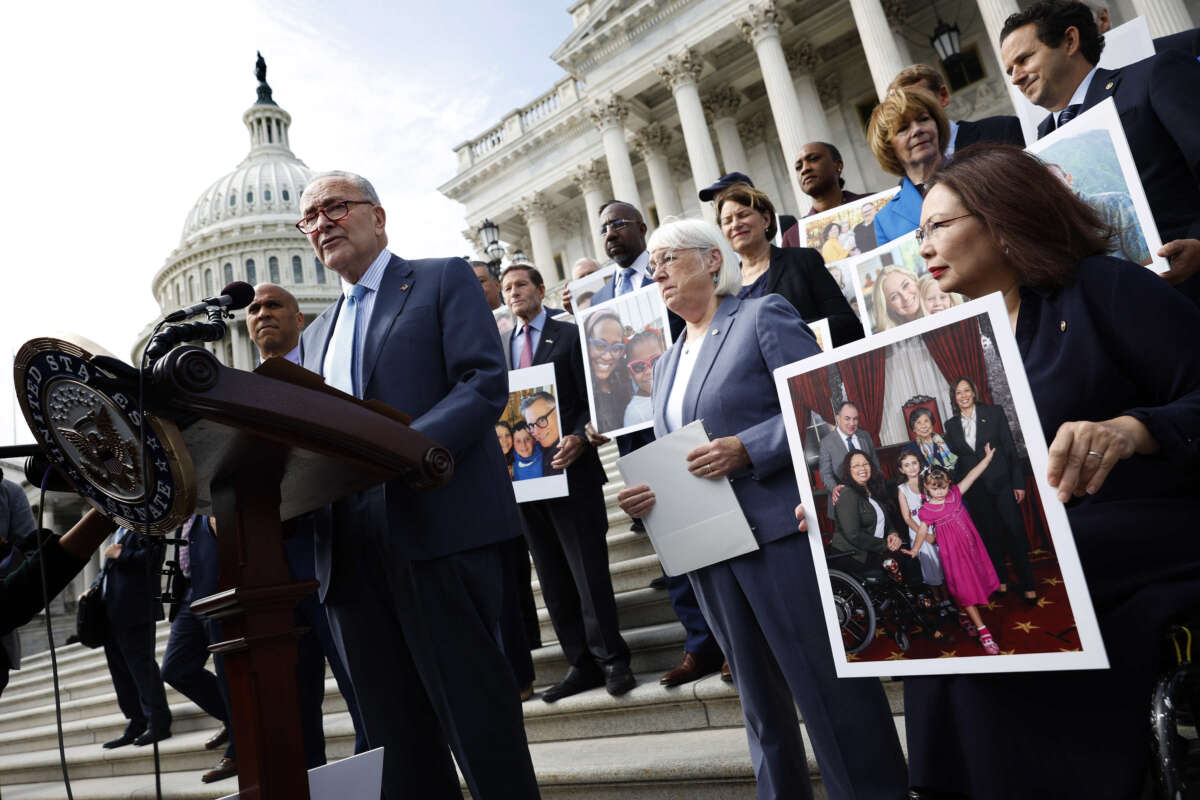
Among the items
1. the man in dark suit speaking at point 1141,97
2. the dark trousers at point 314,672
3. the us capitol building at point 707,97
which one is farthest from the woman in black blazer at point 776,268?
the us capitol building at point 707,97

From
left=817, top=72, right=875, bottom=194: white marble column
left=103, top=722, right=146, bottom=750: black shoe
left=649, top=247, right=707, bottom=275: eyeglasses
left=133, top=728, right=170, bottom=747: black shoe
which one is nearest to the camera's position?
left=649, top=247, right=707, bottom=275: eyeglasses

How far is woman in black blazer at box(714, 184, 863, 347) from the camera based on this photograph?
373 cm

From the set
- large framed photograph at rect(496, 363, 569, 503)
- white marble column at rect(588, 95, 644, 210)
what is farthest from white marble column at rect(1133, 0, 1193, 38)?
large framed photograph at rect(496, 363, 569, 503)

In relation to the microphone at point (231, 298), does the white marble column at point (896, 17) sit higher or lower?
higher

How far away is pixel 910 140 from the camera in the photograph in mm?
3705

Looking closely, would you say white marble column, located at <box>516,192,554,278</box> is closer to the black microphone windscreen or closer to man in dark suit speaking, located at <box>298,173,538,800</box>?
man in dark suit speaking, located at <box>298,173,538,800</box>

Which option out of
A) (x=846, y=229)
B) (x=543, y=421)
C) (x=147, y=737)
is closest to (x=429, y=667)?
(x=543, y=421)

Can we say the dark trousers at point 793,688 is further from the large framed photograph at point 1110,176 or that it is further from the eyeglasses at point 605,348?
the eyeglasses at point 605,348

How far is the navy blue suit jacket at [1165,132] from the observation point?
274 centimetres

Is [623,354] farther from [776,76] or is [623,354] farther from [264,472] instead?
[776,76]

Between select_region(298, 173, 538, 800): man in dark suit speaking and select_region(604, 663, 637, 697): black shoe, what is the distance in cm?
177

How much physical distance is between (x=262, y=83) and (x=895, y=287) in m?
111

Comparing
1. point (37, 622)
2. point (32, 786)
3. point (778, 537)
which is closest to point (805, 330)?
point (778, 537)

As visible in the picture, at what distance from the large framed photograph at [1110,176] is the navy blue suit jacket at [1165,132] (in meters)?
0.32
